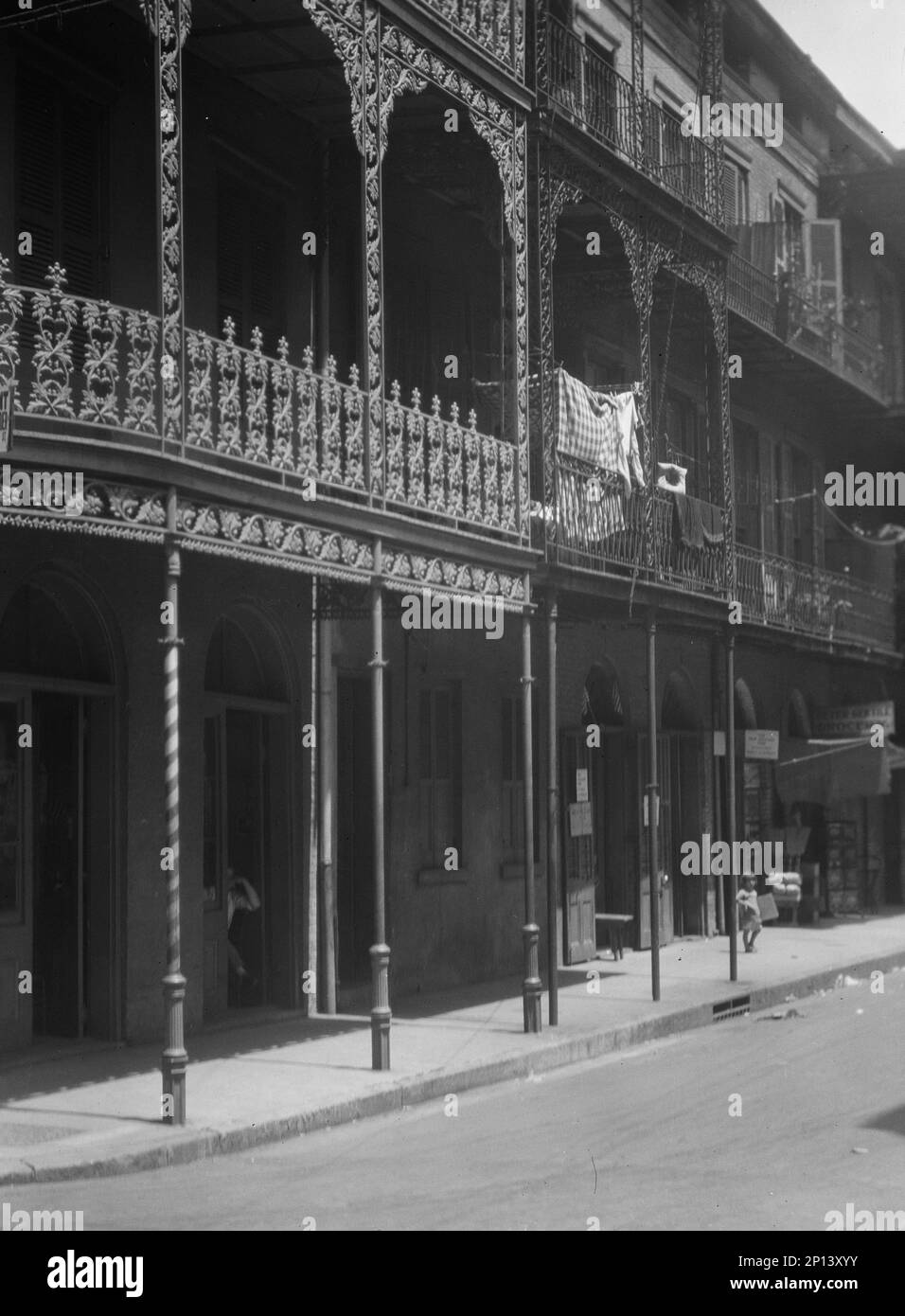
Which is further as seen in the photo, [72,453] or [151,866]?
[151,866]

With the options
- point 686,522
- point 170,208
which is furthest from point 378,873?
point 686,522

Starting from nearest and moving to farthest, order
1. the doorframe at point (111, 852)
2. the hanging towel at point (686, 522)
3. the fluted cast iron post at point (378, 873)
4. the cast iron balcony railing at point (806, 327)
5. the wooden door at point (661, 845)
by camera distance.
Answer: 1. the fluted cast iron post at point (378, 873)
2. the doorframe at point (111, 852)
3. the hanging towel at point (686, 522)
4. the wooden door at point (661, 845)
5. the cast iron balcony railing at point (806, 327)

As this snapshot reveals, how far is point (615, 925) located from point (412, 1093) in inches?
351

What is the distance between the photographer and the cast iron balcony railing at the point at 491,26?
46.3 feet

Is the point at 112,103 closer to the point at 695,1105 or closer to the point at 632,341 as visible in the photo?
the point at 695,1105

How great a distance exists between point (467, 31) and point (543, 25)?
2346 mm

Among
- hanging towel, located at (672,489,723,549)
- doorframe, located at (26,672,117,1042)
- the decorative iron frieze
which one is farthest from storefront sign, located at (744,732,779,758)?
the decorative iron frieze

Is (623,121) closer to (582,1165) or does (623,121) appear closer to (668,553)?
(668,553)

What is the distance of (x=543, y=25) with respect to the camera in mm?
16484

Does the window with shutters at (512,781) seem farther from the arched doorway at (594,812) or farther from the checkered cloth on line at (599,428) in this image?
the checkered cloth on line at (599,428)

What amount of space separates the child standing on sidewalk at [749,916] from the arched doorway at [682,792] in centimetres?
154

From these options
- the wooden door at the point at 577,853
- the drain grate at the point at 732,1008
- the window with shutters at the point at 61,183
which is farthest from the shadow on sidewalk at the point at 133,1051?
the wooden door at the point at 577,853

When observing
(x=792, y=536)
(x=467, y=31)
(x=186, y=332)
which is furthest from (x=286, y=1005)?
(x=792, y=536)

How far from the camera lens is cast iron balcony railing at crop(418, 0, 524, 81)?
1411 cm
